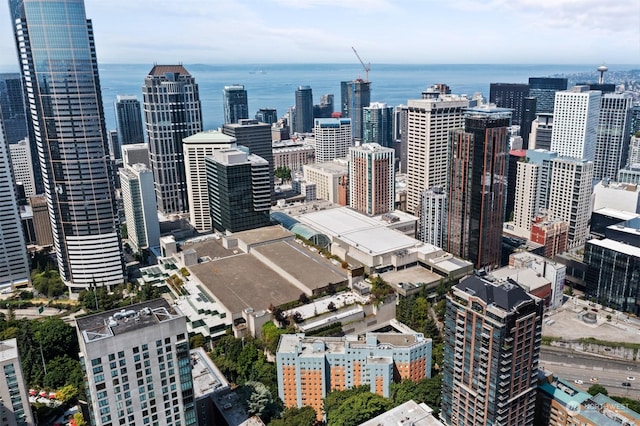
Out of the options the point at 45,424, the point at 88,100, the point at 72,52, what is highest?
the point at 72,52

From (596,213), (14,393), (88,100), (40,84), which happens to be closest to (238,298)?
(14,393)

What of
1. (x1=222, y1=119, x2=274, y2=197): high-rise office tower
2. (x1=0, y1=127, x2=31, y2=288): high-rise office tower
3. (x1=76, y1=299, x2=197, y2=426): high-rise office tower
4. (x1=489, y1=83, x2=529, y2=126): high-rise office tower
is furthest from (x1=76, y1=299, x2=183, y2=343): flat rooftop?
(x1=489, y1=83, x2=529, y2=126): high-rise office tower

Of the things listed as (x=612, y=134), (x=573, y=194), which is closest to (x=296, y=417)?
(x=573, y=194)

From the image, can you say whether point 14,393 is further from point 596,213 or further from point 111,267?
point 596,213

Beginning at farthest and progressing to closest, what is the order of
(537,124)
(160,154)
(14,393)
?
(537,124) < (160,154) < (14,393)

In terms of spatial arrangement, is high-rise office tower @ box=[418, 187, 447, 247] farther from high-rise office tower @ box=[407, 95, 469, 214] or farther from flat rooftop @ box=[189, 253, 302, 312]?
flat rooftop @ box=[189, 253, 302, 312]

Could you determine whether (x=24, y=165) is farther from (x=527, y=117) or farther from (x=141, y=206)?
(x=527, y=117)

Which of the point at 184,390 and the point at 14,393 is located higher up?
the point at 184,390
